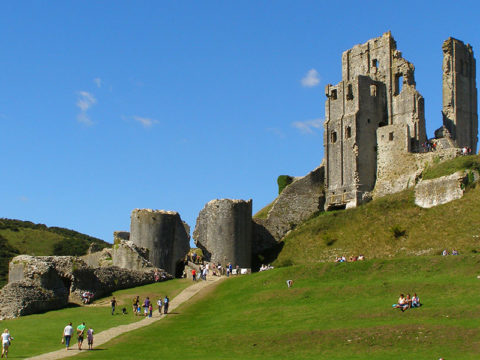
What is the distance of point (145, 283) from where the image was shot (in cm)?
4862

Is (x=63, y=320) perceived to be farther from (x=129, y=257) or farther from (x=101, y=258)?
(x=101, y=258)

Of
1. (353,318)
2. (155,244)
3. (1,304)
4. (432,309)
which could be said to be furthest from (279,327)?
(155,244)

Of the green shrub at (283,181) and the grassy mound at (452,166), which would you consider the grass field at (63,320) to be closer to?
the grassy mound at (452,166)

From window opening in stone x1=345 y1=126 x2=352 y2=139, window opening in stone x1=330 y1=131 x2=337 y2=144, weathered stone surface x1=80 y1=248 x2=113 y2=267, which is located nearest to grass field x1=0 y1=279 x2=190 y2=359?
weathered stone surface x1=80 y1=248 x2=113 y2=267

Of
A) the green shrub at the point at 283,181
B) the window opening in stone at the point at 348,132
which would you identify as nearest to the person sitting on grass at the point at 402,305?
the window opening in stone at the point at 348,132

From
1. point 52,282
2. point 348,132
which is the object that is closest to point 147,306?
point 52,282

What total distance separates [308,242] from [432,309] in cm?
2755

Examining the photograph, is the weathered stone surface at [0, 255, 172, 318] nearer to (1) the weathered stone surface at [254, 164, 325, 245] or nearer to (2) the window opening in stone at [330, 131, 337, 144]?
(1) the weathered stone surface at [254, 164, 325, 245]

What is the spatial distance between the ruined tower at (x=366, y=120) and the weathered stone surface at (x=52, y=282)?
20.9m

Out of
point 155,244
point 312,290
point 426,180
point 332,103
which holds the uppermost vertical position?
point 332,103

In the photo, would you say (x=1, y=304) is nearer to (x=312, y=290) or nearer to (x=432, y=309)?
(x=312, y=290)

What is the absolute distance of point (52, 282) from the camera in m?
43.6

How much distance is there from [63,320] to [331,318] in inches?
541

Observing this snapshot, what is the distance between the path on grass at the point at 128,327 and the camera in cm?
3064
